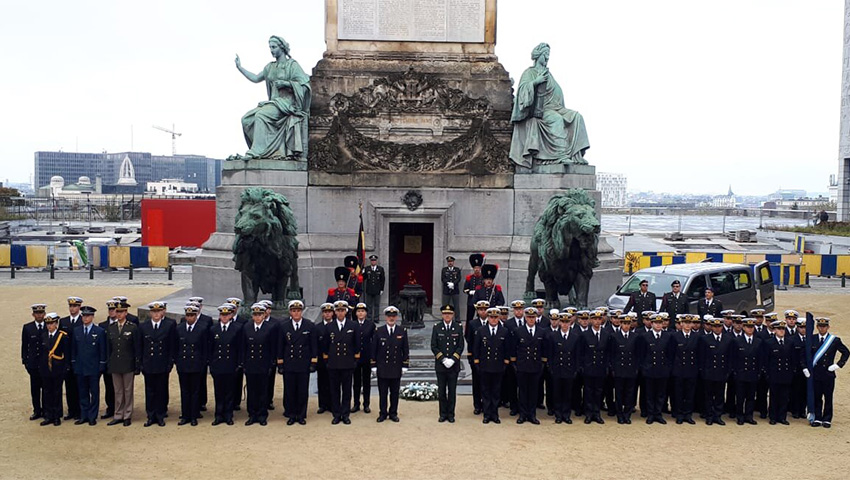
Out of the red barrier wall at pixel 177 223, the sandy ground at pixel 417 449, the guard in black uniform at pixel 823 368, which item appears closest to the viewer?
the sandy ground at pixel 417 449

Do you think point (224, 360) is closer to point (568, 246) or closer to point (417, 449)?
point (417, 449)

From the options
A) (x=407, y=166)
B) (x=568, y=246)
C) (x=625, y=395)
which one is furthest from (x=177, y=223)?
(x=625, y=395)

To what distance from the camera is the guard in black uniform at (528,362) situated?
10508 mm

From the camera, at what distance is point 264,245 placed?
13.8 metres

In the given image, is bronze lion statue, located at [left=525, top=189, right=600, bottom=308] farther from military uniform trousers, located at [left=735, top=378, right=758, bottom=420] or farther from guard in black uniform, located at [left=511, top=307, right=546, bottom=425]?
military uniform trousers, located at [left=735, top=378, right=758, bottom=420]

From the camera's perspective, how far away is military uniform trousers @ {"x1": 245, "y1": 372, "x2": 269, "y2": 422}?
10.4 m

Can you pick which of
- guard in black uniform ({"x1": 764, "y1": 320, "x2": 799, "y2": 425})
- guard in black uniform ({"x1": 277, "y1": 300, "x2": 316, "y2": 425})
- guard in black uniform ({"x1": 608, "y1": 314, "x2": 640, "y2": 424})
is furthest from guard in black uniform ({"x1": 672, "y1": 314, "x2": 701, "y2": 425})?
guard in black uniform ({"x1": 277, "y1": 300, "x2": 316, "y2": 425})

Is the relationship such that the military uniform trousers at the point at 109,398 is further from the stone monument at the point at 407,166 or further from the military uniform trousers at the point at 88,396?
the stone monument at the point at 407,166

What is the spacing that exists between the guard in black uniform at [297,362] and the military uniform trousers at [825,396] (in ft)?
21.1

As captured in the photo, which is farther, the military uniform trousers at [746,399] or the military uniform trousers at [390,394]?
the military uniform trousers at [746,399]

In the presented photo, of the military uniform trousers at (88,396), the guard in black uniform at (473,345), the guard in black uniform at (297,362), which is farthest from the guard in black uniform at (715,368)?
the military uniform trousers at (88,396)

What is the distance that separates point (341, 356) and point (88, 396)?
3.18 meters

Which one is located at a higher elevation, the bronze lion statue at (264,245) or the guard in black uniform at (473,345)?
the bronze lion statue at (264,245)

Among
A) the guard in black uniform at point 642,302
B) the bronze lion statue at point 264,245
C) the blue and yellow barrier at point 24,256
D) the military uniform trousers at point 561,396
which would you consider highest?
the bronze lion statue at point 264,245
